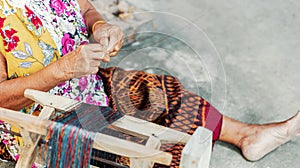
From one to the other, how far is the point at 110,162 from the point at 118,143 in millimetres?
254

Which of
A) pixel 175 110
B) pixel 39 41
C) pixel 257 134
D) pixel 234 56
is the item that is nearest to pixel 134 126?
pixel 175 110

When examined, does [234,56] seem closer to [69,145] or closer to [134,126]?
[134,126]

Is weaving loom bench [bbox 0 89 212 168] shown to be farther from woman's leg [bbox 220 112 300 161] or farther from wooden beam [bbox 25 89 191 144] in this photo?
woman's leg [bbox 220 112 300 161]

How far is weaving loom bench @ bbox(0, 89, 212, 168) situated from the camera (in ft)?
4.63

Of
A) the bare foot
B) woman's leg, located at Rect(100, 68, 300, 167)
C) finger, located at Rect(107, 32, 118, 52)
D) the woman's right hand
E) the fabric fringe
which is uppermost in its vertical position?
the woman's right hand

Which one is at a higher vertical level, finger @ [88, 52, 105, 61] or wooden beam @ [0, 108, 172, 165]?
finger @ [88, 52, 105, 61]

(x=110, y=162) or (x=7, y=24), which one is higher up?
(x=7, y=24)

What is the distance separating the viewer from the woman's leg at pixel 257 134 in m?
2.27

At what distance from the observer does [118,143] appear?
1.46 meters

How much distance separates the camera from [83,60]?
1640mm

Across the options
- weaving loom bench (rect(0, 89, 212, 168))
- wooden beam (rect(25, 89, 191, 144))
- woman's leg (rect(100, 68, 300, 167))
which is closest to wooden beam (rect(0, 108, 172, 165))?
weaving loom bench (rect(0, 89, 212, 168))

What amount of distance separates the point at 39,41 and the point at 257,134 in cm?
109

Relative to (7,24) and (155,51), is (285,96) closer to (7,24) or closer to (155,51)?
(155,51)

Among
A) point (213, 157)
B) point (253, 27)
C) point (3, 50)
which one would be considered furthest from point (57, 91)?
point (253, 27)
